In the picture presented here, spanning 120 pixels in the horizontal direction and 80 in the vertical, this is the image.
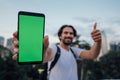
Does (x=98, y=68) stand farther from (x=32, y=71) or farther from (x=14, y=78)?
(x=14, y=78)

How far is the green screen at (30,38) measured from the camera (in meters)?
4.38

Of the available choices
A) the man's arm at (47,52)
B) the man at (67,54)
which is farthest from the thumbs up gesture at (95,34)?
the man's arm at (47,52)

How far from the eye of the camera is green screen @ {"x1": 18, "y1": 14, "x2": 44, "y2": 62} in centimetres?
438

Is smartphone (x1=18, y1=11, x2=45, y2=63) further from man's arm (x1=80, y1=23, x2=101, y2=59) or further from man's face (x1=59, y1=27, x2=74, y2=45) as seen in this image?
man's face (x1=59, y1=27, x2=74, y2=45)

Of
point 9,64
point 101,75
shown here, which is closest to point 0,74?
point 9,64

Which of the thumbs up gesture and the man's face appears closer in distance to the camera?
the thumbs up gesture

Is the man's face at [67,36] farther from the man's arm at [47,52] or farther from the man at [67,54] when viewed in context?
the man's arm at [47,52]

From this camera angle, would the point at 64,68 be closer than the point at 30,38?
No

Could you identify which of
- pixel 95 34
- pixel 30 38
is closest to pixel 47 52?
pixel 95 34

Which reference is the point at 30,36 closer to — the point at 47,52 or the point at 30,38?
the point at 30,38

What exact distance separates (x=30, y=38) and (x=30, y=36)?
0.02 meters

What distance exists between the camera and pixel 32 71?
3681 inches

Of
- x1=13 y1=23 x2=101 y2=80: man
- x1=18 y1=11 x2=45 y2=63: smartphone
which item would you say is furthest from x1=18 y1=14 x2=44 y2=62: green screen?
x1=13 y1=23 x2=101 y2=80: man

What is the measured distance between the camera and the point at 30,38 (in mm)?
4441
